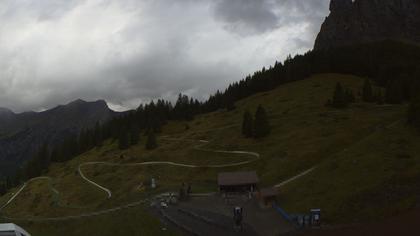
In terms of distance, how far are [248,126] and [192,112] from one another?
209 feet

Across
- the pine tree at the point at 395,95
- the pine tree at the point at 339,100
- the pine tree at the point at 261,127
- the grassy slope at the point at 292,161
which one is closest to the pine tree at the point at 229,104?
the grassy slope at the point at 292,161

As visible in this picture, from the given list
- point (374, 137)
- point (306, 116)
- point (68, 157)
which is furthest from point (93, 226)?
point (68, 157)

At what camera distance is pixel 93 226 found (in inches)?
2480

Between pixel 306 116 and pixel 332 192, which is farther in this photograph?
pixel 306 116

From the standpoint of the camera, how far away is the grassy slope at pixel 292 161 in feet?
175

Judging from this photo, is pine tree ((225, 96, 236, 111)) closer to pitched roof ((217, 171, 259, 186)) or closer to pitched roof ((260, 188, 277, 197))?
pitched roof ((217, 171, 259, 186))

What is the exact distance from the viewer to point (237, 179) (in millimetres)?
67312

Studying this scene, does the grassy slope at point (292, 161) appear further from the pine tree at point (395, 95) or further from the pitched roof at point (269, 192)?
the pine tree at point (395, 95)

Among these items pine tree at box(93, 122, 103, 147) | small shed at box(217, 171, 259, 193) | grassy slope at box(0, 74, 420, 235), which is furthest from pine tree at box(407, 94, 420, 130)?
pine tree at box(93, 122, 103, 147)

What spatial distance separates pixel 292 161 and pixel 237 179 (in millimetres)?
12854

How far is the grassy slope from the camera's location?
53.5 m

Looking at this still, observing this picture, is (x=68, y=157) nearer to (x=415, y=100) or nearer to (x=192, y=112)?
(x=192, y=112)

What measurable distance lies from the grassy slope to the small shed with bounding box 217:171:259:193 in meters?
3.52

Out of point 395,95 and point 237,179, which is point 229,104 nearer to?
point 395,95
